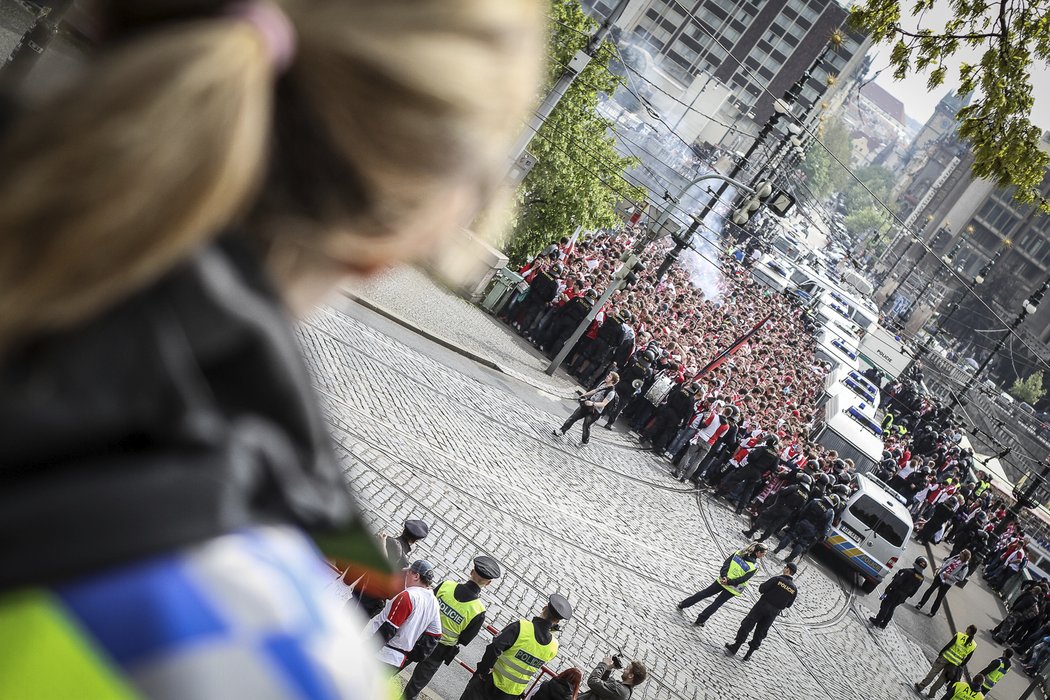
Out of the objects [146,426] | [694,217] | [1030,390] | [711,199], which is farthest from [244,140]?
[1030,390]

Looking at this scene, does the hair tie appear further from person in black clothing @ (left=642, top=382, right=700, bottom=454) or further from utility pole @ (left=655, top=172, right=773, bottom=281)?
person in black clothing @ (left=642, top=382, right=700, bottom=454)

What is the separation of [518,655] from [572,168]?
18564 millimetres

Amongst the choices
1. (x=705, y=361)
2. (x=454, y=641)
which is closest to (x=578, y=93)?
(x=705, y=361)

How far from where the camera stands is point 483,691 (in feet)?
25.8

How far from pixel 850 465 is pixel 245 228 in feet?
87.5

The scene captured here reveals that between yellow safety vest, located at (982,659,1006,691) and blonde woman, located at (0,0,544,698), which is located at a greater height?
blonde woman, located at (0,0,544,698)

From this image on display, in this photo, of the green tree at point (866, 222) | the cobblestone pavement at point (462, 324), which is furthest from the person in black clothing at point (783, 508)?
the green tree at point (866, 222)

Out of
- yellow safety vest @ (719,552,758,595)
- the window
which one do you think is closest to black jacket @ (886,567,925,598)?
the window

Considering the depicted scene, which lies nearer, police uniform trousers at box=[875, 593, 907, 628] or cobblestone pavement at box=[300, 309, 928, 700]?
cobblestone pavement at box=[300, 309, 928, 700]

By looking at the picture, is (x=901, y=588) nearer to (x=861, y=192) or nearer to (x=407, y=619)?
(x=407, y=619)

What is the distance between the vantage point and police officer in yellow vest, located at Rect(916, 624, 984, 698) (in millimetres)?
16983

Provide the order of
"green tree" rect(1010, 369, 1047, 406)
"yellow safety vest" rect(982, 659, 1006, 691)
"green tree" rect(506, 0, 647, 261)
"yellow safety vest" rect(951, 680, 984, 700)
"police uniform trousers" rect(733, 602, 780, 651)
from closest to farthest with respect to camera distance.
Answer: "police uniform trousers" rect(733, 602, 780, 651) < "yellow safety vest" rect(951, 680, 984, 700) < "yellow safety vest" rect(982, 659, 1006, 691) < "green tree" rect(506, 0, 647, 261) < "green tree" rect(1010, 369, 1047, 406)

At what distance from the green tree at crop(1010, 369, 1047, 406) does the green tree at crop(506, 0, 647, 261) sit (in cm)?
6510

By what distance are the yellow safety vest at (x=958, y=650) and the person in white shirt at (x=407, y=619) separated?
42.7 ft
